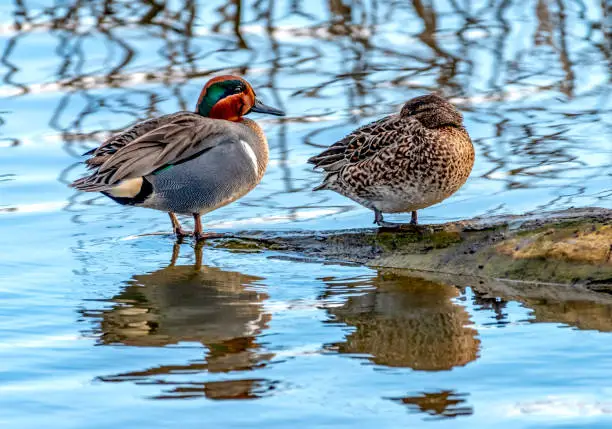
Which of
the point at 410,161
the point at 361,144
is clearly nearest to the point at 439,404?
the point at 410,161

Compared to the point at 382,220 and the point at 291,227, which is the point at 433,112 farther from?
the point at 291,227

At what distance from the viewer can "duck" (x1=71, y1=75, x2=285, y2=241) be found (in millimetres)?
8203

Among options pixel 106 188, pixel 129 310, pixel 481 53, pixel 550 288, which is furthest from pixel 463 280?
pixel 481 53

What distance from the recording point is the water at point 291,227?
18.0 feet

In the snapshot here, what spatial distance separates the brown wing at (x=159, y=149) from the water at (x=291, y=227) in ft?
1.45

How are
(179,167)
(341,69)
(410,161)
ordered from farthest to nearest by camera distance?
(341,69) → (179,167) → (410,161)

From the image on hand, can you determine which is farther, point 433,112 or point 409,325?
point 433,112

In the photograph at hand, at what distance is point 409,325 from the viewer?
Answer: 253 inches

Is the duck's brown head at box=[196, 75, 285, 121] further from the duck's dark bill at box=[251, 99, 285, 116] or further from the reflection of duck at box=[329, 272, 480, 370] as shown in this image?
the reflection of duck at box=[329, 272, 480, 370]

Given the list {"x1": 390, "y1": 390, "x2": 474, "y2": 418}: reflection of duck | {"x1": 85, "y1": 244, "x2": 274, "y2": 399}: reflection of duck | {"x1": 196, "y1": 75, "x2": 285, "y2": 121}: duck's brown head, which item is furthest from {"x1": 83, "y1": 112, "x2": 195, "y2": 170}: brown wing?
{"x1": 390, "y1": 390, "x2": 474, "y2": 418}: reflection of duck

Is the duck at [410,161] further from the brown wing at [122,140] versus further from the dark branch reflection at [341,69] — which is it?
the brown wing at [122,140]

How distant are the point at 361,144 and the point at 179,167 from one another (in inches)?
47.3

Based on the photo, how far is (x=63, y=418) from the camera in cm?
530

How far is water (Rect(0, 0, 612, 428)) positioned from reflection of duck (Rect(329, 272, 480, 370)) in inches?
0.8
